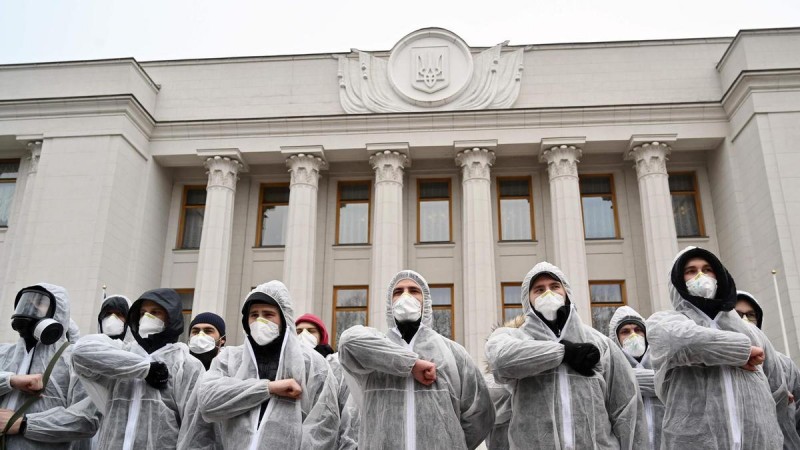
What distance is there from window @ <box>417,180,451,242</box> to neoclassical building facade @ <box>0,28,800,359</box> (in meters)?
0.06

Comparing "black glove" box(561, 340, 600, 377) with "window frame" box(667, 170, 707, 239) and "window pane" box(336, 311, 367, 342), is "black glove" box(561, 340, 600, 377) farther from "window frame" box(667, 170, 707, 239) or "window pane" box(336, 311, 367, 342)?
"window frame" box(667, 170, 707, 239)

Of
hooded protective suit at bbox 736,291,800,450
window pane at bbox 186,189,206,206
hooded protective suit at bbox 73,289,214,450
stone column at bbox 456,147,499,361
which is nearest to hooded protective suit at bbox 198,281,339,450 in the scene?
hooded protective suit at bbox 73,289,214,450

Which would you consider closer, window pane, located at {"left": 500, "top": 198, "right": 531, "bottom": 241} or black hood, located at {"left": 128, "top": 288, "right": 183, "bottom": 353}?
black hood, located at {"left": 128, "top": 288, "right": 183, "bottom": 353}

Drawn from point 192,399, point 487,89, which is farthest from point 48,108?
point 192,399

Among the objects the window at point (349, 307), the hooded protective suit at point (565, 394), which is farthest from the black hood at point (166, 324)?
the window at point (349, 307)

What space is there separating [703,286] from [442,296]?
1541 cm

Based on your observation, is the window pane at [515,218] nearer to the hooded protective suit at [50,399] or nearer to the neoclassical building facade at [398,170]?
the neoclassical building facade at [398,170]

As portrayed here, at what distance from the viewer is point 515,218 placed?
2014 cm

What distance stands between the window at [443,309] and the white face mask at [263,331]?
14943mm

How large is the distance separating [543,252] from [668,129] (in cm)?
558

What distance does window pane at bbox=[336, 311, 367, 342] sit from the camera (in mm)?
19141

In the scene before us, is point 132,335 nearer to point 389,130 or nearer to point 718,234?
point 389,130

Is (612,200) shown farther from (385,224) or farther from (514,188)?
(385,224)

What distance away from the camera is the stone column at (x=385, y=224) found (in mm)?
17844
